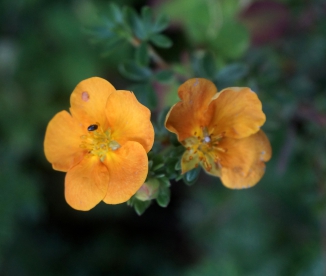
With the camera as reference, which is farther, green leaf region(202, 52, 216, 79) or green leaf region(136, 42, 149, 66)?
green leaf region(202, 52, 216, 79)

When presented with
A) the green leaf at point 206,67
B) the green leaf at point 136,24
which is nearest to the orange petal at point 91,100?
the green leaf at point 136,24

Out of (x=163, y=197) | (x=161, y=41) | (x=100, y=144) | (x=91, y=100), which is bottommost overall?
(x=163, y=197)

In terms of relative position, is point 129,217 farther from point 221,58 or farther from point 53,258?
point 221,58

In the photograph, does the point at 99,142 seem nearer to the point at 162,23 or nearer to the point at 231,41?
the point at 162,23

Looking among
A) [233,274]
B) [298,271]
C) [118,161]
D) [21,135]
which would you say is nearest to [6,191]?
[21,135]

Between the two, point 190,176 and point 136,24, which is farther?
point 136,24

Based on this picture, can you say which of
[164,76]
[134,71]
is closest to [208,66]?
[164,76]

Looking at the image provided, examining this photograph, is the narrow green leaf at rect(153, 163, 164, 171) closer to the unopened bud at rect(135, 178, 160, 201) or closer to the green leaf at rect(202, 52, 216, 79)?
the unopened bud at rect(135, 178, 160, 201)

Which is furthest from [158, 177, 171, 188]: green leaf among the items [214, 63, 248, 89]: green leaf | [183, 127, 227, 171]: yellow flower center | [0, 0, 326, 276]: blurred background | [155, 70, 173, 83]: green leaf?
[0, 0, 326, 276]: blurred background
